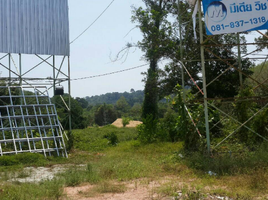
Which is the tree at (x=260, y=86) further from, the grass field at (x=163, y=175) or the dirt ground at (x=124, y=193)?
the dirt ground at (x=124, y=193)

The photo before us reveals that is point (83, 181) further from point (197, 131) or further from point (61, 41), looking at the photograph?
point (61, 41)

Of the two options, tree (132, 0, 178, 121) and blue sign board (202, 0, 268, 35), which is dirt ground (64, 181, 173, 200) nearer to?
blue sign board (202, 0, 268, 35)

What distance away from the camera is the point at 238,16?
33.4ft

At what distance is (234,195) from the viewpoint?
6.55 meters

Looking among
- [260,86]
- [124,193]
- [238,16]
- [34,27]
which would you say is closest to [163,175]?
[124,193]

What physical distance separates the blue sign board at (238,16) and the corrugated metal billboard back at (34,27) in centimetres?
749

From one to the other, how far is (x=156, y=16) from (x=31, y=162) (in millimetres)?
12975

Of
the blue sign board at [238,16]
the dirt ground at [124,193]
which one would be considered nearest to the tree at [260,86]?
the blue sign board at [238,16]

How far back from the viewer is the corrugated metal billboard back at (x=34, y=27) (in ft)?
46.8

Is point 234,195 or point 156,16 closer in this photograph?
point 234,195

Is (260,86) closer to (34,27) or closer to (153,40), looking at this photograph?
(153,40)

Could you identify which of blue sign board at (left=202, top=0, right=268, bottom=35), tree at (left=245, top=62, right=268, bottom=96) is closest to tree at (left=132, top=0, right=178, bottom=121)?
tree at (left=245, top=62, right=268, bottom=96)

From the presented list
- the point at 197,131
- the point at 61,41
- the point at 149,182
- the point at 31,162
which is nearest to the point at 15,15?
the point at 61,41

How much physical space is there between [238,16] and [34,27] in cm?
894
